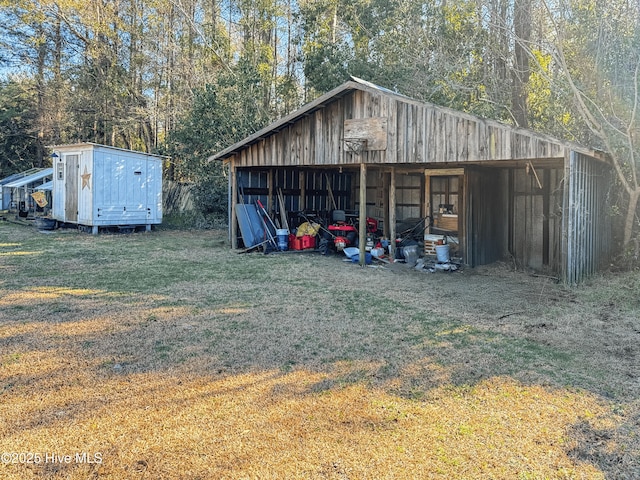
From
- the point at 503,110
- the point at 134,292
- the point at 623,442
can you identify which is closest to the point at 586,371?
the point at 623,442

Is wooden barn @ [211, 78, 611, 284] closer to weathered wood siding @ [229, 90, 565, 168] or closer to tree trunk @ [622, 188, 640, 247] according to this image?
weathered wood siding @ [229, 90, 565, 168]

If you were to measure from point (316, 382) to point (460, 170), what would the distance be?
7221 mm

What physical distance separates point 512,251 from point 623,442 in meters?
7.97

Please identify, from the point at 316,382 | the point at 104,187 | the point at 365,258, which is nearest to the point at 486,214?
the point at 365,258

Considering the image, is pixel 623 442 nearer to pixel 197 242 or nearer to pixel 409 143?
pixel 409 143

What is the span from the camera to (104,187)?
14219 millimetres

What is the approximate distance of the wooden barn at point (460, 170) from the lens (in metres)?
7.35

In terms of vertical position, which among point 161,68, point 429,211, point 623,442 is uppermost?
point 161,68

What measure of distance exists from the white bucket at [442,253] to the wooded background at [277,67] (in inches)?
121

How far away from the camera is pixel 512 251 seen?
10.3 meters

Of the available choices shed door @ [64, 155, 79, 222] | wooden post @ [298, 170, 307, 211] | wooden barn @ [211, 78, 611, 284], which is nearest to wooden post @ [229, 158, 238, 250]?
wooden barn @ [211, 78, 611, 284]

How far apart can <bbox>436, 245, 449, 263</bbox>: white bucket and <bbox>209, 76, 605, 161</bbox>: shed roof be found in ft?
8.71

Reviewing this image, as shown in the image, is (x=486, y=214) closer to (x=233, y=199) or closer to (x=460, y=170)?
(x=460, y=170)

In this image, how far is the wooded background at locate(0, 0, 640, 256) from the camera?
8.88 meters
